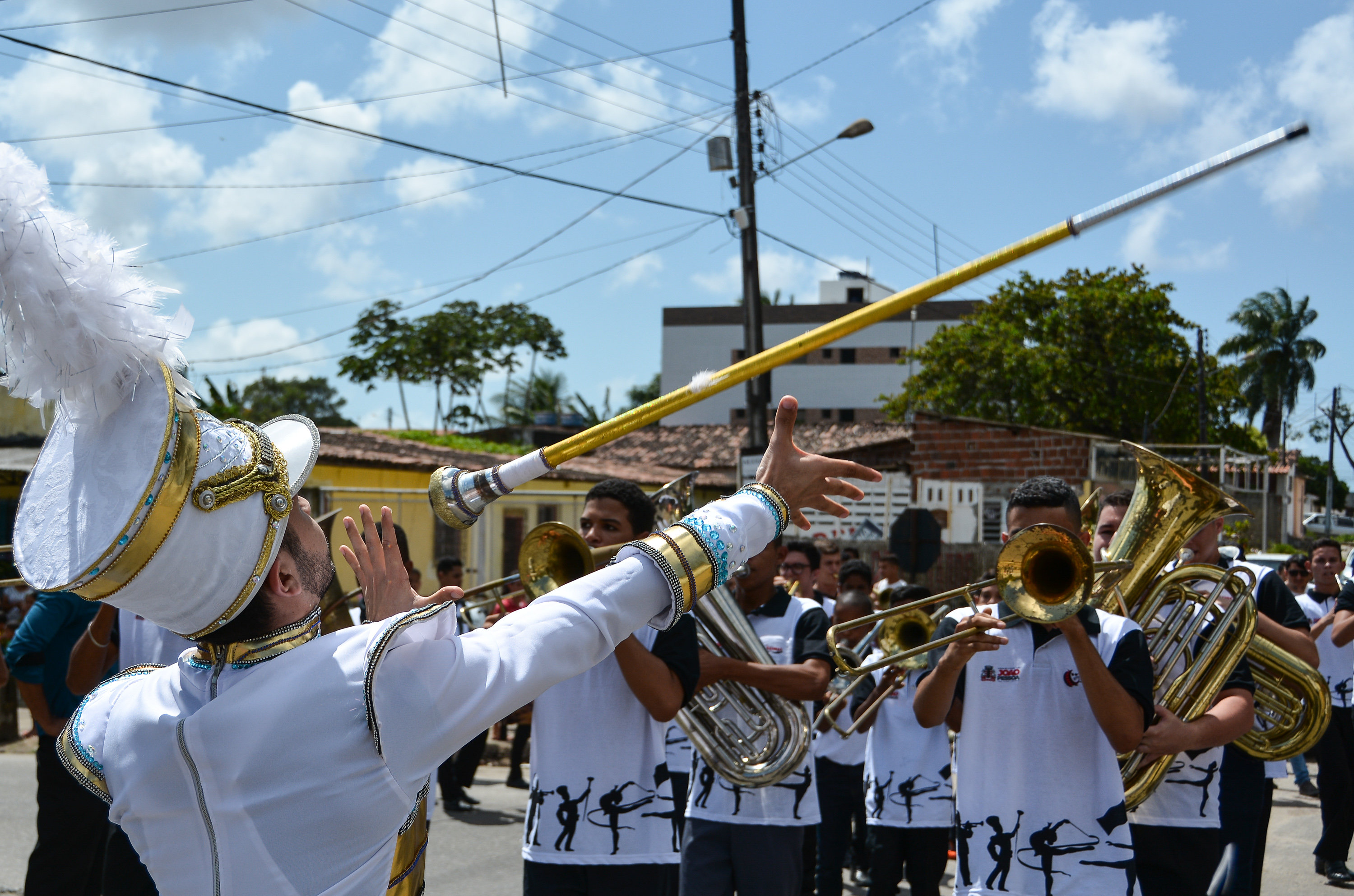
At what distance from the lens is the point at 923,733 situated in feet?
19.9

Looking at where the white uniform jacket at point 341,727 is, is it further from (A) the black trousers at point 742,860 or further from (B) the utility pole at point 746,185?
(B) the utility pole at point 746,185

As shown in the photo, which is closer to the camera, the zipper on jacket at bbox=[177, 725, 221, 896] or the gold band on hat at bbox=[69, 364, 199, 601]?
the gold band on hat at bbox=[69, 364, 199, 601]

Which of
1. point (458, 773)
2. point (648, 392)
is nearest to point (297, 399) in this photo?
point (648, 392)

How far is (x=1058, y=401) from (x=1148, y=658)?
32.0 m

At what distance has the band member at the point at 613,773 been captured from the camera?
3832 mm

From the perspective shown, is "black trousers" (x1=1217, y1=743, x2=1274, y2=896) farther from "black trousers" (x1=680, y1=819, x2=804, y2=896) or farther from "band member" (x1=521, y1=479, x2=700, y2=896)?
"band member" (x1=521, y1=479, x2=700, y2=896)

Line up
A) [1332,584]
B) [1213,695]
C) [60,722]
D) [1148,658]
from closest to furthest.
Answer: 1. [1148,658]
2. [1213,695]
3. [60,722]
4. [1332,584]

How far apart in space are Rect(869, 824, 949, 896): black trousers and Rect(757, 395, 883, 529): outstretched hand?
13.6 feet

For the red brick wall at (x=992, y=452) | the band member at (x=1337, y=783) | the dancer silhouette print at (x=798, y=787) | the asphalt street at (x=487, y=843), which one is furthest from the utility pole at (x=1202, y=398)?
the dancer silhouette print at (x=798, y=787)

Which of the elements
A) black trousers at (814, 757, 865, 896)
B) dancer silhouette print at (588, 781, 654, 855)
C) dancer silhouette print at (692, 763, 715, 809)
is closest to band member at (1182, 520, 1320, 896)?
black trousers at (814, 757, 865, 896)

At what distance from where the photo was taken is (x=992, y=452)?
74.6 ft

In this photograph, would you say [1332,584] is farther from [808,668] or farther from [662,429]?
[662,429]

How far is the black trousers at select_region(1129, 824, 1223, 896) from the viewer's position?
14.2 ft

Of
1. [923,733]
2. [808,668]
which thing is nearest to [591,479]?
[923,733]
